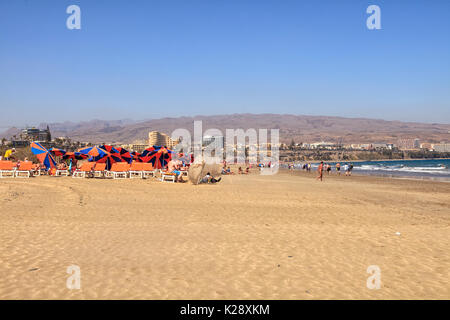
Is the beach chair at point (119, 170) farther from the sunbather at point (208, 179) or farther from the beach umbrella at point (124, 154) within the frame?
the sunbather at point (208, 179)

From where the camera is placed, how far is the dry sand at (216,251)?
163 inches

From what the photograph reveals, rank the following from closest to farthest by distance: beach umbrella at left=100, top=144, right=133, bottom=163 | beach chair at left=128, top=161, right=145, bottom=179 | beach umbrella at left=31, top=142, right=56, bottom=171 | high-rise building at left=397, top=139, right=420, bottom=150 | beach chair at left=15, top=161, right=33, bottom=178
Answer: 1. beach chair at left=15, top=161, right=33, bottom=178
2. beach chair at left=128, top=161, right=145, bottom=179
3. beach umbrella at left=31, top=142, right=56, bottom=171
4. beach umbrella at left=100, top=144, right=133, bottom=163
5. high-rise building at left=397, top=139, right=420, bottom=150

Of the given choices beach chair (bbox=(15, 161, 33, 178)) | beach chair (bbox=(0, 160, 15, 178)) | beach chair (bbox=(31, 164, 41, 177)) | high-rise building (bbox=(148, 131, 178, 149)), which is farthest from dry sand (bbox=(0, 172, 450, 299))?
high-rise building (bbox=(148, 131, 178, 149))

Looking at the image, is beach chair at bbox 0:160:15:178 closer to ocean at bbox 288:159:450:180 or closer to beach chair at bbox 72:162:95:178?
beach chair at bbox 72:162:95:178

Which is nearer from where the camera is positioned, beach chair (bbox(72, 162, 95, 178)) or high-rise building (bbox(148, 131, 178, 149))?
beach chair (bbox(72, 162, 95, 178))

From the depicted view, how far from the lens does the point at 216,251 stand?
562 cm

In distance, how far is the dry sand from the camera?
13.6ft

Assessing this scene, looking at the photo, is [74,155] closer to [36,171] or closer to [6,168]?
[36,171]

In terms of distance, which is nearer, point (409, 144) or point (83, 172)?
point (83, 172)

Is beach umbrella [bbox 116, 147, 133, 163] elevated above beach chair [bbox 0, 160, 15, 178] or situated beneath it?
elevated above

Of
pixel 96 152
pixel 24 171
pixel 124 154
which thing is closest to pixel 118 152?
pixel 124 154

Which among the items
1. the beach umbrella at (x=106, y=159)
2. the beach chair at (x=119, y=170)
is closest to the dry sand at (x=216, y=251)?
the beach chair at (x=119, y=170)

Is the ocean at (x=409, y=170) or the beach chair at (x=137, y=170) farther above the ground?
the beach chair at (x=137, y=170)

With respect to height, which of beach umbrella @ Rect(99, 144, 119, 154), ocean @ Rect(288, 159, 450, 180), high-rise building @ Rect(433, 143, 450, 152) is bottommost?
high-rise building @ Rect(433, 143, 450, 152)
